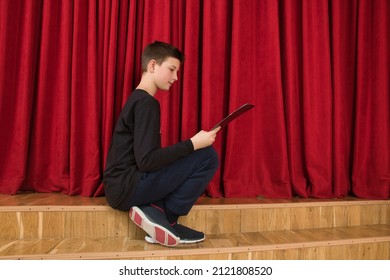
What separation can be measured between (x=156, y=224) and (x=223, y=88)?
3.15ft

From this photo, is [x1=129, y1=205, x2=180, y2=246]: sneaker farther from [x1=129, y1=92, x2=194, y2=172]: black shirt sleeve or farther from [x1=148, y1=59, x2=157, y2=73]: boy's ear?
[x1=148, y1=59, x2=157, y2=73]: boy's ear

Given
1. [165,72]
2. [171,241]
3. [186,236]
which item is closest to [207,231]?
[186,236]

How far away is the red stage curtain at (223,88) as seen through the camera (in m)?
1.81

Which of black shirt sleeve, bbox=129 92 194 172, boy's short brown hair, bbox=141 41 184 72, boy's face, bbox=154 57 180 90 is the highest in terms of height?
boy's short brown hair, bbox=141 41 184 72

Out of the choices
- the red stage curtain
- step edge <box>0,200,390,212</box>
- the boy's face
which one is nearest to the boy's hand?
the boy's face

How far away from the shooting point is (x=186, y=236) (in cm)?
146

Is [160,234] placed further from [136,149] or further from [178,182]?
[136,149]

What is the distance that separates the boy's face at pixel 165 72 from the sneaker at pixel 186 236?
631mm

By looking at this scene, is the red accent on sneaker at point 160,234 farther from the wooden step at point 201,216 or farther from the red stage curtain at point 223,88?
the red stage curtain at point 223,88

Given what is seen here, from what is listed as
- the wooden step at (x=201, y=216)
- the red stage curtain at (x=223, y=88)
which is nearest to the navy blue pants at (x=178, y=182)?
the wooden step at (x=201, y=216)

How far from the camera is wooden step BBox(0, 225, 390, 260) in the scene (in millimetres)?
1342

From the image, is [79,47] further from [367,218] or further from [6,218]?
[367,218]

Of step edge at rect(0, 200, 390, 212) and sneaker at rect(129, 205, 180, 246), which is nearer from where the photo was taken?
sneaker at rect(129, 205, 180, 246)

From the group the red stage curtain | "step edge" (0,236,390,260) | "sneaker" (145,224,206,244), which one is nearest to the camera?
"step edge" (0,236,390,260)
